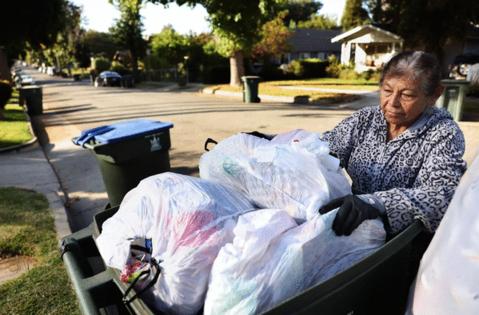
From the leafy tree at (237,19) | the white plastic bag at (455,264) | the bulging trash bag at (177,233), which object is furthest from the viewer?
the leafy tree at (237,19)

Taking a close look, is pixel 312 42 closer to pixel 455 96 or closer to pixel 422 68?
pixel 455 96

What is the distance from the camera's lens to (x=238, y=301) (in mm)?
1096

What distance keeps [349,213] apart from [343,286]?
252 millimetres

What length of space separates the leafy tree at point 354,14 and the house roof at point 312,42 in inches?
386

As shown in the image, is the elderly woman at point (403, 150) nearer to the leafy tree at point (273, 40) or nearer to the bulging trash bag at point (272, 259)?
the bulging trash bag at point (272, 259)

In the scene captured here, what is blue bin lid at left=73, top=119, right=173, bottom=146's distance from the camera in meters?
3.69

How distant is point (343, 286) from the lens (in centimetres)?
115

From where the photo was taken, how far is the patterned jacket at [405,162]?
1505mm

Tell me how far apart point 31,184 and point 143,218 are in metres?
5.11

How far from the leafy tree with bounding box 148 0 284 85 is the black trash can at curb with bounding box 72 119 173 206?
13171 millimetres

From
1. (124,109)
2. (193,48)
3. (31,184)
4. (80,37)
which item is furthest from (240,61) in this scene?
(80,37)

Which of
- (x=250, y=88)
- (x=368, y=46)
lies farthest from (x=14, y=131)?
(x=368, y=46)

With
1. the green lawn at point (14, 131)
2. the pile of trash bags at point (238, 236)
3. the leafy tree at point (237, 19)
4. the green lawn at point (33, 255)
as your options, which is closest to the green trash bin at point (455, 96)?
the pile of trash bags at point (238, 236)

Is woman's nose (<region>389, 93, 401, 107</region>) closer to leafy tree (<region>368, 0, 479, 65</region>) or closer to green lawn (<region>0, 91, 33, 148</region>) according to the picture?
green lawn (<region>0, 91, 33, 148</region>)
